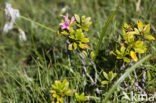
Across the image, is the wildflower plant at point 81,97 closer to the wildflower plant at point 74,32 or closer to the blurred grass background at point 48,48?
the blurred grass background at point 48,48

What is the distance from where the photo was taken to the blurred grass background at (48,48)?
4.66ft

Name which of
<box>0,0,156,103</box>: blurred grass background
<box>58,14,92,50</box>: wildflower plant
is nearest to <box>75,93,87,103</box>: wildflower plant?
<box>0,0,156,103</box>: blurred grass background

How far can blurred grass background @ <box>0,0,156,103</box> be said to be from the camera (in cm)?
142

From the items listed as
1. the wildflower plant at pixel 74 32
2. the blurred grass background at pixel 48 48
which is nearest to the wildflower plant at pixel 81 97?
the blurred grass background at pixel 48 48

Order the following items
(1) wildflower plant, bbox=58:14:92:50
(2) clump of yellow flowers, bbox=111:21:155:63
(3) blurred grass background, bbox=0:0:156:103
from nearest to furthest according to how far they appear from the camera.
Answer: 1. (2) clump of yellow flowers, bbox=111:21:155:63
2. (1) wildflower plant, bbox=58:14:92:50
3. (3) blurred grass background, bbox=0:0:156:103

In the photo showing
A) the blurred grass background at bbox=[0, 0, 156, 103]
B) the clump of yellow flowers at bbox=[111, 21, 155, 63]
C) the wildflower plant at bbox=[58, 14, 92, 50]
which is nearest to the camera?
the clump of yellow flowers at bbox=[111, 21, 155, 63]

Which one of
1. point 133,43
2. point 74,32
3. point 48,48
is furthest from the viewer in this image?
point 48,48

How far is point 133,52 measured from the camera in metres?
1.06

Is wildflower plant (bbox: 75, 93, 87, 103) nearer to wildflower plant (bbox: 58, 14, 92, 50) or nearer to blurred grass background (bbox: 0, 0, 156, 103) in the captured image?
blurred grass background (bbox: 0, 0, 156, 103)

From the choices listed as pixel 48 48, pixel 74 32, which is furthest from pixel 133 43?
pixel 48 48

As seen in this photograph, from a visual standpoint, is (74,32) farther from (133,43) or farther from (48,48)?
(48,48)

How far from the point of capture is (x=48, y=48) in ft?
6.52

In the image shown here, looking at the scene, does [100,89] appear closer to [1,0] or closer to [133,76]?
[133,76]

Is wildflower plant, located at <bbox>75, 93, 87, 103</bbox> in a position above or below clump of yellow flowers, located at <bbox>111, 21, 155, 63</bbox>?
below
